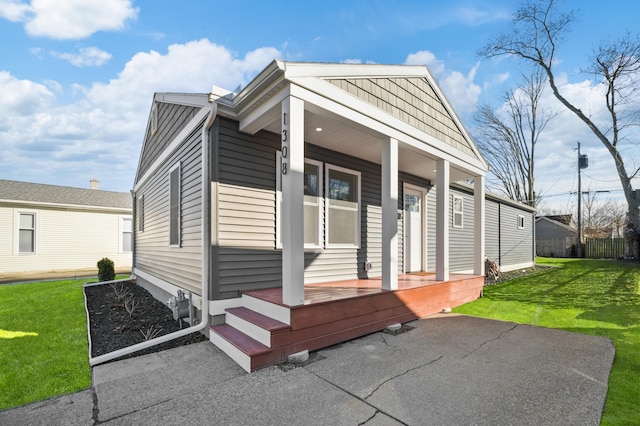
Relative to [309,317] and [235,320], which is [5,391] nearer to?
[235,320]

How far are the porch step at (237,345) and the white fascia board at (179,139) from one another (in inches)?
114

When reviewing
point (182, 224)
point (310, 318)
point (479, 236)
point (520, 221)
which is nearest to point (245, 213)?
point (182, 224)

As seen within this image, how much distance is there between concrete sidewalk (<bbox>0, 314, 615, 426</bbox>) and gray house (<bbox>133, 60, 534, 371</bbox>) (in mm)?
413

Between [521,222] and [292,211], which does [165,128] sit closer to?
[292,211]

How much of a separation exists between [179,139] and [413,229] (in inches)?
225

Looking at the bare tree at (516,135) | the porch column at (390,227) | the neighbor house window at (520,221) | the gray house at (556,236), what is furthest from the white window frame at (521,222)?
the porch column at (390,227)

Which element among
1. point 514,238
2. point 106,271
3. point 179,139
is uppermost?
point 179,139

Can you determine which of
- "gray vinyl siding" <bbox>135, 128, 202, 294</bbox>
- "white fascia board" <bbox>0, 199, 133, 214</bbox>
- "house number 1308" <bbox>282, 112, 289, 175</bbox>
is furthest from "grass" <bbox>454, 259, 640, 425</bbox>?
"white fascia board" <bbox>0, 199, 133, 214</bbox>

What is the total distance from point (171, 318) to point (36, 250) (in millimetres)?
10923

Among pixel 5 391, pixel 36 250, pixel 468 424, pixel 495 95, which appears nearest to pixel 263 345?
pixel 468 424

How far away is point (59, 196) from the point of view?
13.1 metres

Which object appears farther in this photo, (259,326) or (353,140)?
(353,140)

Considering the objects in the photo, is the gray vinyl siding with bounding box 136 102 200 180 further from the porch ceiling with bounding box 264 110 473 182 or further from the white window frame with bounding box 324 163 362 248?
the white window frame with bounding box 324 163 362 248

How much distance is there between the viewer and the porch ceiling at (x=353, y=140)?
449 cm
